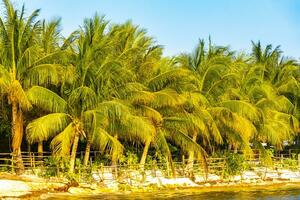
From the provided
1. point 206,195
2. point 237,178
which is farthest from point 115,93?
point 237,178

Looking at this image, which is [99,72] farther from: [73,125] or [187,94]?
[187,94]

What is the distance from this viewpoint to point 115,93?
70.5ft

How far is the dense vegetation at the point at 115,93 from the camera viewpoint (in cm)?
1988

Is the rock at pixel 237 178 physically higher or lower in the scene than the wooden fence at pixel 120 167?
lower

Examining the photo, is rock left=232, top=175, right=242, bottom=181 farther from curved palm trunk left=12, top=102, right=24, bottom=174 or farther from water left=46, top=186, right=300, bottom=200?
curved palm trunk left=12, top=102, right=24, bottom=174

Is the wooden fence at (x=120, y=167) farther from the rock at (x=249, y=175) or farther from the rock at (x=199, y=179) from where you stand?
the rock at (x=249, y=175)

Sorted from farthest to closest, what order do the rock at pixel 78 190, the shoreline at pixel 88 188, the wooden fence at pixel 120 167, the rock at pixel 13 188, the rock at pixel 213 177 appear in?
the rock at pixel 213 177, the wooden fence at pixel 120 167, the rock at pixel 78 190, the shoreline at pixel 88 188, the rock at pixel 13 188

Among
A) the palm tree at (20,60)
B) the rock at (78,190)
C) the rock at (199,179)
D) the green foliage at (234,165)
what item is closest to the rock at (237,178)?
the green foliage at (234,165)

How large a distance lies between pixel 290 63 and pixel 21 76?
63.0ft

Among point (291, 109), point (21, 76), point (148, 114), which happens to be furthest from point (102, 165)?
point (291, 109)

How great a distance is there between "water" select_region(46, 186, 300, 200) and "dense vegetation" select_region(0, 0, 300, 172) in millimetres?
1763

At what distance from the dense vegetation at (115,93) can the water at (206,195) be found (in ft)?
5.78

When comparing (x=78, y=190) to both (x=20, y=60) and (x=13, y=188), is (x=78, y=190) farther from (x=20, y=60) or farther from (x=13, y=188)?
(x=20, y=60)

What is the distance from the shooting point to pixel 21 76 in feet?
65.7
